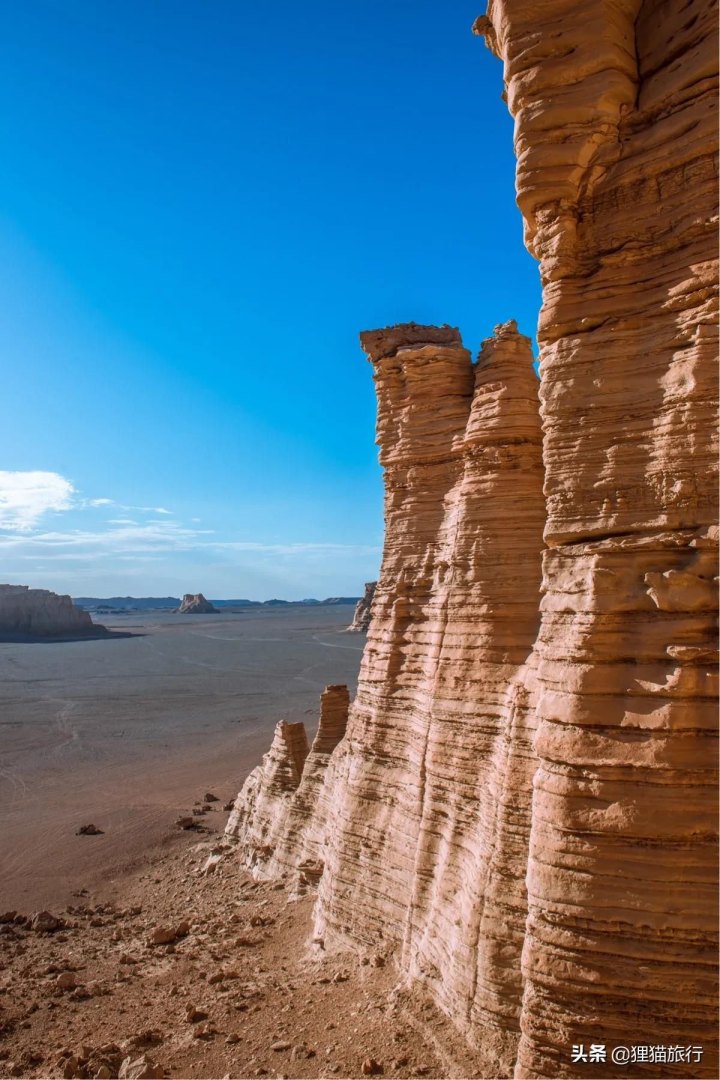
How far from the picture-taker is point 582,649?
5.83m

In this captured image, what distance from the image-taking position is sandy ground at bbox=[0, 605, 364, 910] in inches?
901

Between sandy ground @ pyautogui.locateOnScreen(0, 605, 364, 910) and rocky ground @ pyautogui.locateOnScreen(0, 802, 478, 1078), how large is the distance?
15.9 ft

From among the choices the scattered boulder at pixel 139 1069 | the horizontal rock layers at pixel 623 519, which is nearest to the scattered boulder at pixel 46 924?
the scattered boulder at pixel 139 1069

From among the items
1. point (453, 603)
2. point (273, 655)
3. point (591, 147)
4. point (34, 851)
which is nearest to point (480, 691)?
point (453, 603)

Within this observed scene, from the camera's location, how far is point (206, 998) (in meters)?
10.8

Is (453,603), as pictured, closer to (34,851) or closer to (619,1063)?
(619,1063)

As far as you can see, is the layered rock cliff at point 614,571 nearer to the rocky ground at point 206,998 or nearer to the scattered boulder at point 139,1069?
the rocky ground at point 206,998

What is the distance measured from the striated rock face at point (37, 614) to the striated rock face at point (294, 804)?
100005 millimetres

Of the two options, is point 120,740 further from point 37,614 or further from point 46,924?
point 37,614

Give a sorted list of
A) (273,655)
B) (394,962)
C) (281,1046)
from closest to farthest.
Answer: (281,1046)
(394,962)
(273,655)

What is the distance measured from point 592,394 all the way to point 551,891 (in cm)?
403

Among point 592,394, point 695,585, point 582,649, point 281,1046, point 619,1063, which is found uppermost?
point 592,394

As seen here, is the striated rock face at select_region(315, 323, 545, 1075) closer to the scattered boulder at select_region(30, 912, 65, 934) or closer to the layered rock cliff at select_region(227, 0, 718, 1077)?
the layered rock cliff at select_region(227, 0, 718, 1077)

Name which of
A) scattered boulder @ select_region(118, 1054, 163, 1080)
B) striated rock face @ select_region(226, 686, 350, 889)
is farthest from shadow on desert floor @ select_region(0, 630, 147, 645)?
scattered boulder @ select_region(118, 1054, 163, 1080)
